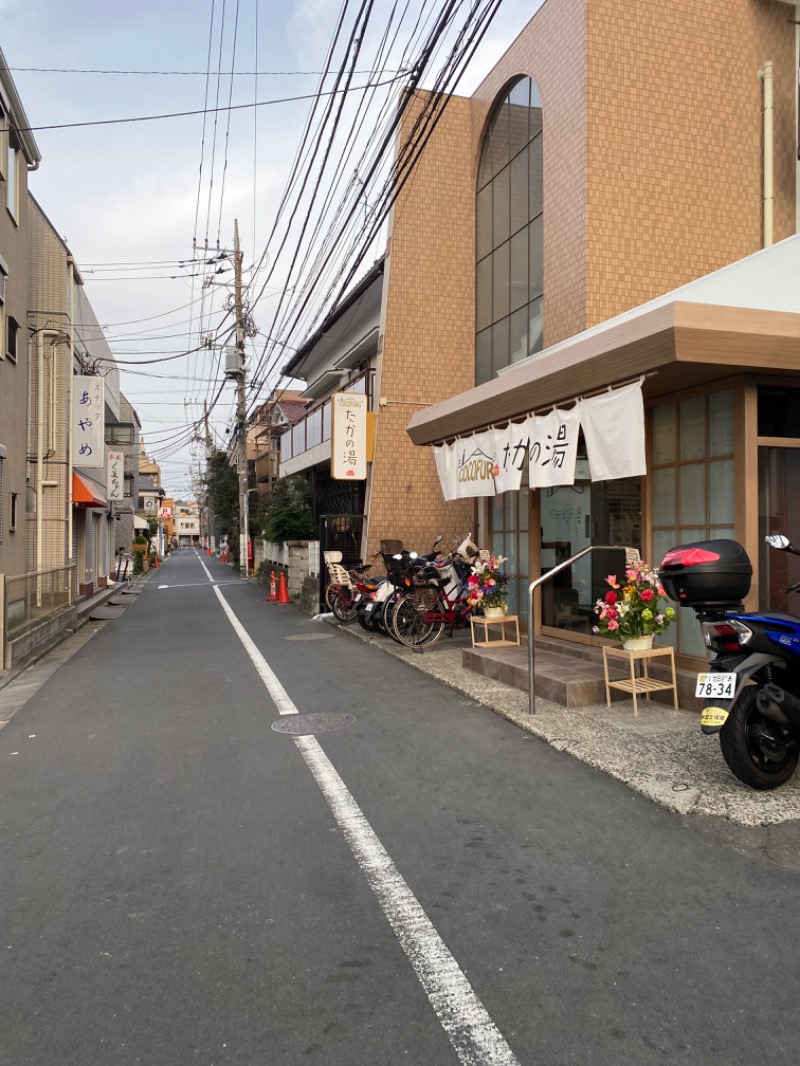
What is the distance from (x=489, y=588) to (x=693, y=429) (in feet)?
12.0

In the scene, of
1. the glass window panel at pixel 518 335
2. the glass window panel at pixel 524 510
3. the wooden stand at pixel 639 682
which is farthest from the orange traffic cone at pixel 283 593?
the wooden stand at pixel 639 682

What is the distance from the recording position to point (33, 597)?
12.2 meters

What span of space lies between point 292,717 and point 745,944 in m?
4.85

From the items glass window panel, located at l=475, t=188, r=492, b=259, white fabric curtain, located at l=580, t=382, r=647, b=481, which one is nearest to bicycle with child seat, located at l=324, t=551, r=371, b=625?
glass window panel, located at l=475, t=188, r=492, b=259

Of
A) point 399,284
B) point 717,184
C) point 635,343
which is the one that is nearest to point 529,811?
point 635,343

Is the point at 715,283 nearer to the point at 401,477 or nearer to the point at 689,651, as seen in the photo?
the point at 689,651

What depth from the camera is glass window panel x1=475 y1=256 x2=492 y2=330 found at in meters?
14.8

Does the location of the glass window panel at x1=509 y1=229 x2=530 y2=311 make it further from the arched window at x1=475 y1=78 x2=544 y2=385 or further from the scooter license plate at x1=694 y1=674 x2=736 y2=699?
the scooter license plate at x1=694 y1=674 x2=736 y2=699

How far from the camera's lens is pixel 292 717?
7285 mm

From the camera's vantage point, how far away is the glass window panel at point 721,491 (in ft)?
21.9

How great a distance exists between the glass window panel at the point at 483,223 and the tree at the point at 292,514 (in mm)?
11340

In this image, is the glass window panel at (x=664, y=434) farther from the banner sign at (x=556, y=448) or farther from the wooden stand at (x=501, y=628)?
Answer: the wooden stand at (x=501, y=628)

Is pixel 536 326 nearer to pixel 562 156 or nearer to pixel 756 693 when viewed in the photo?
pixel 562 156

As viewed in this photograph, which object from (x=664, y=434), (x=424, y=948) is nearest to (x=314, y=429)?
(x=664, y=434)
